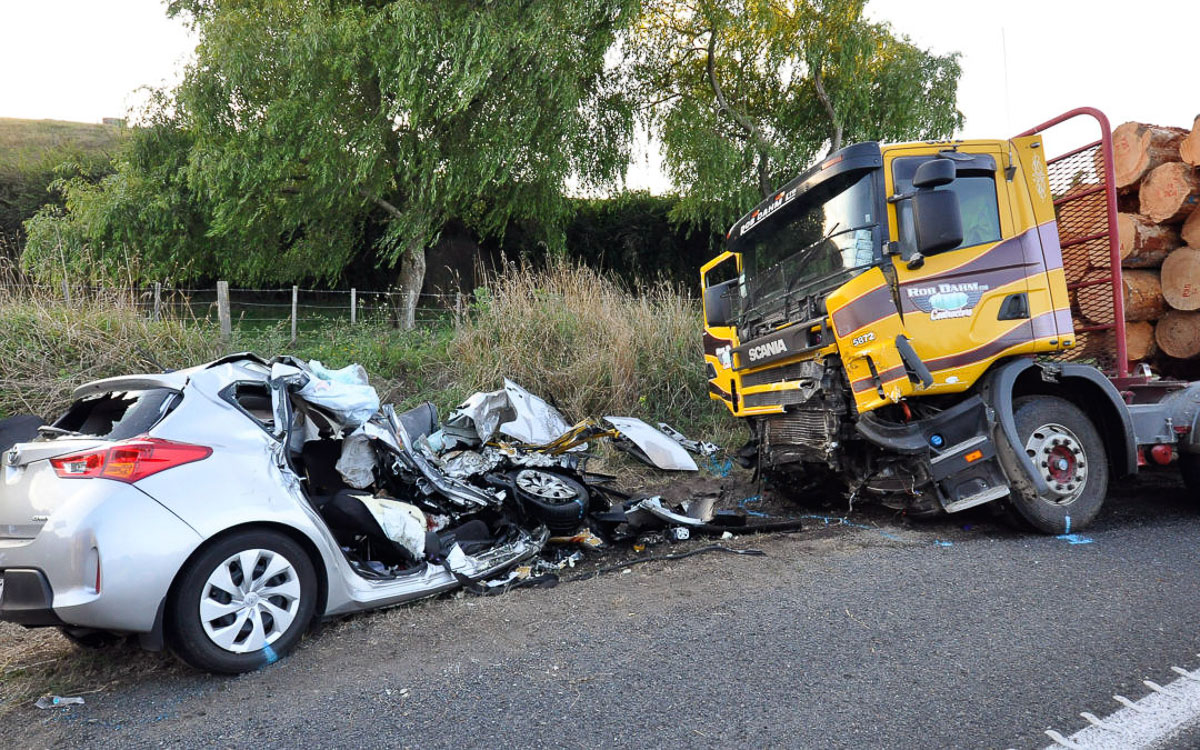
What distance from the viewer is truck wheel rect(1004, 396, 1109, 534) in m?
4.87

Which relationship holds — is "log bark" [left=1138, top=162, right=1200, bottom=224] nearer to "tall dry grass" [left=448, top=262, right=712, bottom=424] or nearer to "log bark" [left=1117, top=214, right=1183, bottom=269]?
"log bark" [left=1117, top=214, right=1183, bottom=269]

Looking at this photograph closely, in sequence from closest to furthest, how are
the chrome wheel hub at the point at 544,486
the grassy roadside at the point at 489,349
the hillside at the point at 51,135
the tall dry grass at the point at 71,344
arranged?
the chrome wheel hub at the point at 544,486 < the tall dry grass at the point at 71,344 < the grassy roadside at the point at 489,349 < the hillside at the point at 51,135

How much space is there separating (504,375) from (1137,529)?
6434 mm

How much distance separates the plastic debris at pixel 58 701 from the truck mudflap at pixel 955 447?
176 inches

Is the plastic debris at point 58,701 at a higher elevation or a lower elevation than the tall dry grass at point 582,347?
lower

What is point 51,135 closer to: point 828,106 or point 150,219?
point 150,219

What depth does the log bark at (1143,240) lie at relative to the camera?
6160mm

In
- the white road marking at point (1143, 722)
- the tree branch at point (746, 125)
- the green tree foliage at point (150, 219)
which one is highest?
the tree branch at point (746, 125)

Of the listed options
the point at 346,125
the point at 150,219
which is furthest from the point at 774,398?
the point at 150,219

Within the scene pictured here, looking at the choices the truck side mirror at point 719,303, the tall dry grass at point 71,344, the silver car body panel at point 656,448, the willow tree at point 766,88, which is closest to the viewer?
the truck side mirror at point 719,303

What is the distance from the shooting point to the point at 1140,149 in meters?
6.26

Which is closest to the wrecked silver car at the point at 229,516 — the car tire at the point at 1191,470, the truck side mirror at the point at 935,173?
the truck side mirror at the point at 935,173

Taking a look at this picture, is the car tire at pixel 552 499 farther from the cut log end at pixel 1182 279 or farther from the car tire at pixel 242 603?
the cut log end at pixel 1182 279

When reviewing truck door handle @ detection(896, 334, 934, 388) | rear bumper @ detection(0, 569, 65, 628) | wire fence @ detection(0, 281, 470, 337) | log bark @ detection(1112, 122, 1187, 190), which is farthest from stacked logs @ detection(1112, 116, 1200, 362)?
rear bumper @ detection(0, 569, 65, 628)
